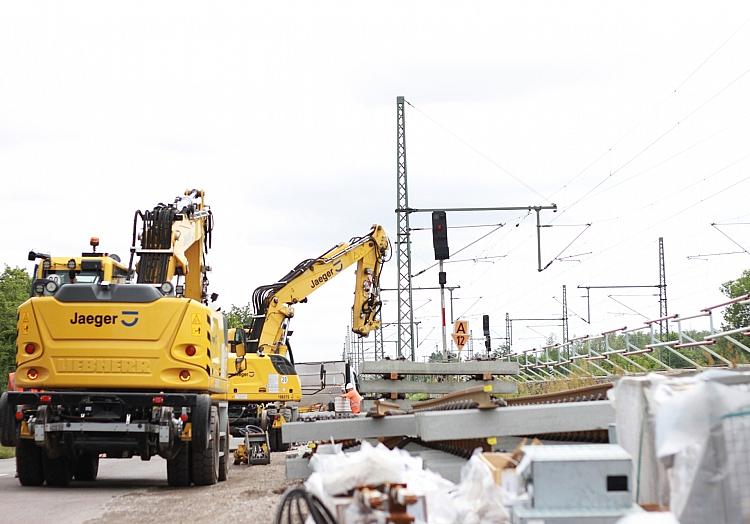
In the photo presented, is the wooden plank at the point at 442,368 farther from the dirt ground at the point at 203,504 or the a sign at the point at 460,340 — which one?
the a sign at the point at 460,340

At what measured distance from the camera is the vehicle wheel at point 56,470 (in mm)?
17750

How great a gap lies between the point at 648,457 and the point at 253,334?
25.7 m

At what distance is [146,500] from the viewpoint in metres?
15.0

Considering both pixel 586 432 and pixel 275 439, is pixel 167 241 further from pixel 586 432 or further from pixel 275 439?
pixel 275 439

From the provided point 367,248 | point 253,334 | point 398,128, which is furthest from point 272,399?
point 398,128

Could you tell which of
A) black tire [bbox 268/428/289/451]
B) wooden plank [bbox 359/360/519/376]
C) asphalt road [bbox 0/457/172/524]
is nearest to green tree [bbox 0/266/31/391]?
black tire [bbox 268/428/289/451]

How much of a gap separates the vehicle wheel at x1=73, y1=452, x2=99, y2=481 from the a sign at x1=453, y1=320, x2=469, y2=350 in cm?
1356

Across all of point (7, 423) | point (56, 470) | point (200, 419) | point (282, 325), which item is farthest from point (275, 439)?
point (7, 423)

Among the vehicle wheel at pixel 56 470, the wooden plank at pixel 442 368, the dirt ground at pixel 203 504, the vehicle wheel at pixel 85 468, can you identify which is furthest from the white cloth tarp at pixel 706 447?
the vehicle wheel at pixel 85 468

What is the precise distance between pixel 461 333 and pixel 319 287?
438 cm

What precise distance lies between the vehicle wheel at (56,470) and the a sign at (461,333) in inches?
593

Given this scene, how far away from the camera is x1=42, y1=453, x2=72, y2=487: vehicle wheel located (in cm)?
1775

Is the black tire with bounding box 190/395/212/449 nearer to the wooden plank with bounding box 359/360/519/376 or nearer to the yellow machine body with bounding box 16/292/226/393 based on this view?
the yellow machine body with bounding box 16/292/226/393

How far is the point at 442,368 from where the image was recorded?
17406 mm
